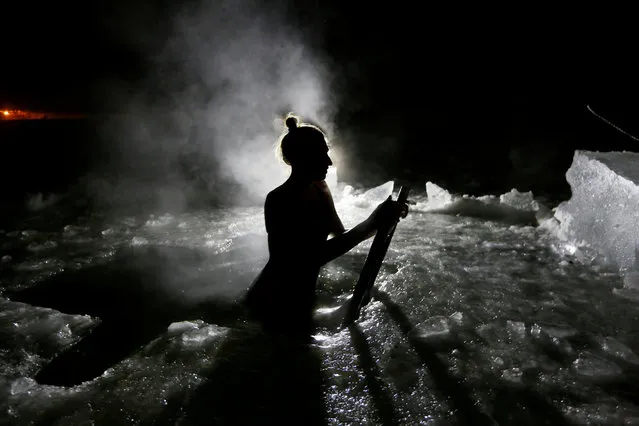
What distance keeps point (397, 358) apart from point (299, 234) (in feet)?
3.50

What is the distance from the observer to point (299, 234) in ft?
9.47

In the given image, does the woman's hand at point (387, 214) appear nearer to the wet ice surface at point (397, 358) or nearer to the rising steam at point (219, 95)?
the wet ice surface at point (397, 358)

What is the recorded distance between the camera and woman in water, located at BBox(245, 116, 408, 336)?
2.84 m

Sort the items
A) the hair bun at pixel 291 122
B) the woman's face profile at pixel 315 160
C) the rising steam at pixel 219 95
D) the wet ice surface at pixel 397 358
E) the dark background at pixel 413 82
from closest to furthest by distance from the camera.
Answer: the wet ice surface at pixel 397 358, the woman's face profile at pixel 315 160, the hair bun at pixel 291 122, the dark background at pixel 413 82, the rising steam at pixel 219 95

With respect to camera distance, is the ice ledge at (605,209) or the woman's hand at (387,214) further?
the ice ledge at (605,209)

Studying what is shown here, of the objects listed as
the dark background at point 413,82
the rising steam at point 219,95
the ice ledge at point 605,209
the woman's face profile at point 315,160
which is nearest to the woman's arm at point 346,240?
the woman's face profile at point 315,160

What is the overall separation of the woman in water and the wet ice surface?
260mm

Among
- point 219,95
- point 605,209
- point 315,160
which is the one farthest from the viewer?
point 219,95

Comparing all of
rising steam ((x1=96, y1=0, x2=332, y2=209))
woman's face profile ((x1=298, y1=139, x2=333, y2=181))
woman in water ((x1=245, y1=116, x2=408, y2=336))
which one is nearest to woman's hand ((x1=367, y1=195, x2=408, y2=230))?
woman in water ((x1=245, y1=116, x2=408, y2=336))

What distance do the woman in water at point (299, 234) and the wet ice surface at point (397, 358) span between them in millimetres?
260

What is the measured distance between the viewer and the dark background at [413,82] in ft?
30.0

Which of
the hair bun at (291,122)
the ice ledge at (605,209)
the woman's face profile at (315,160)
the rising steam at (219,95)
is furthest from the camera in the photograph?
the rising steam at (219,95)

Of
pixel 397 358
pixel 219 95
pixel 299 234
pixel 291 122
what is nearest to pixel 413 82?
pixel 219 95

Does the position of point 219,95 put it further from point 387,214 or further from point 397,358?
point 397,358
